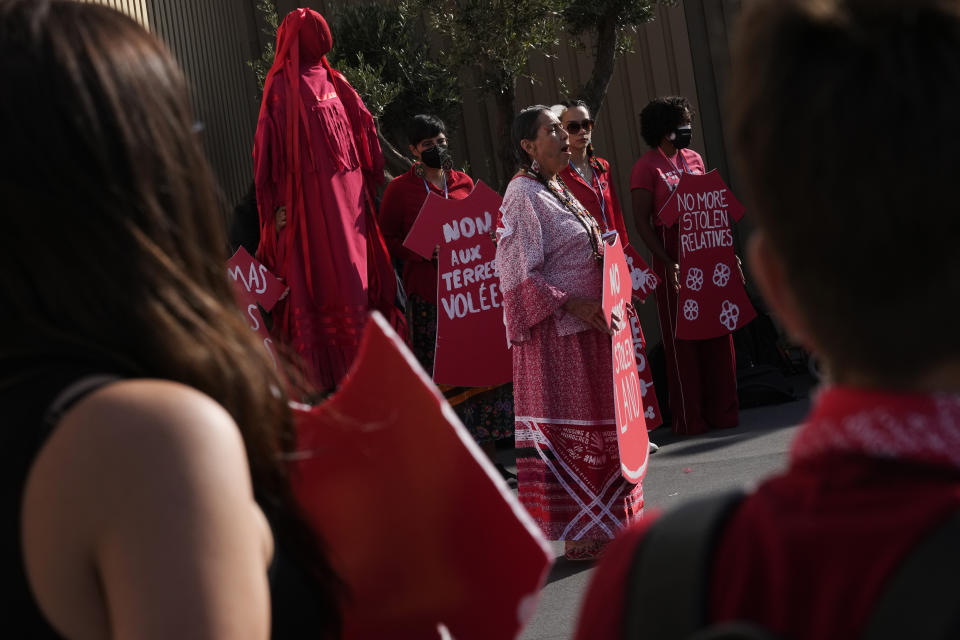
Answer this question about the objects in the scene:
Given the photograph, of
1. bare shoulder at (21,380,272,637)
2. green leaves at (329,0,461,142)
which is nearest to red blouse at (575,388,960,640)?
bare shoulder at (21,380,272,637)

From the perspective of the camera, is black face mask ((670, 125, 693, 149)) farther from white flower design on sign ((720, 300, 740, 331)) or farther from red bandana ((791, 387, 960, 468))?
red bandana ((791, 387, 960, 468))

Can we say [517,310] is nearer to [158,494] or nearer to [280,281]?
[280,281]

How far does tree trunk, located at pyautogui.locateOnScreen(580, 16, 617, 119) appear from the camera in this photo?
8.12m

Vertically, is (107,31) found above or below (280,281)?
above

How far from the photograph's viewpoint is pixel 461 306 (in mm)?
5055

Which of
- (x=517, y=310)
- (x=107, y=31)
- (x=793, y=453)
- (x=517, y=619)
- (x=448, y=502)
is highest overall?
(x=107, y=31)

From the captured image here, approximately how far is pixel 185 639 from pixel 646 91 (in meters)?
9.57

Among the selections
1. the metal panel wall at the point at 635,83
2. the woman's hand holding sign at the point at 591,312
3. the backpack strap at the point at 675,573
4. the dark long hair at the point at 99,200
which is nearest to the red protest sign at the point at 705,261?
the metal panel wall at the point at 635,83

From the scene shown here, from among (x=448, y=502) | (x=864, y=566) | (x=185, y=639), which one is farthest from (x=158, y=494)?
(x=864, y=566)

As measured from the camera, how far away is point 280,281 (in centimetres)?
473

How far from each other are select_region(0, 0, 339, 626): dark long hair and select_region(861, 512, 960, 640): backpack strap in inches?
23.4

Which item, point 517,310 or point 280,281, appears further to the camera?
point 280,281

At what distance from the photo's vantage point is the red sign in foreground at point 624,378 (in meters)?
4.17

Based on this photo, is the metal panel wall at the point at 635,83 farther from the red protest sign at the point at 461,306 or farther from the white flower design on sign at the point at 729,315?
the red protest sign at the point at 461,306
